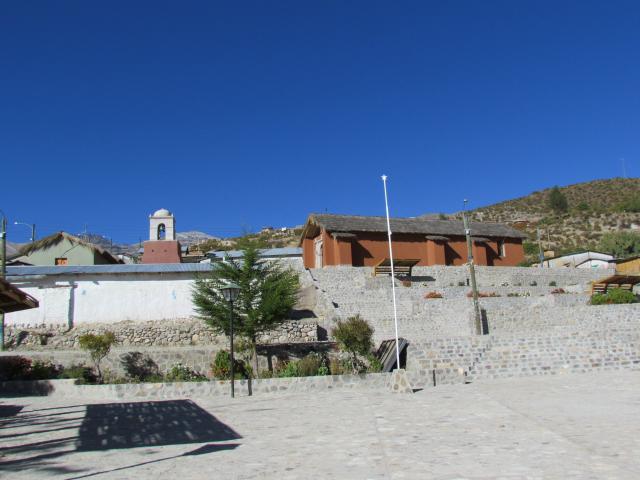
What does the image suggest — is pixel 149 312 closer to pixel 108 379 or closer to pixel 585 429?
pixel 108 379

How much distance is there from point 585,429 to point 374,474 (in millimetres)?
4732

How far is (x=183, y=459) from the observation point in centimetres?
833

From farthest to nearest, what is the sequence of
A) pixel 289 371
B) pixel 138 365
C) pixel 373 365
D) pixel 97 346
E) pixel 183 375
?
pixel 138 365
pixel 373 365
pixel 183 375
pixel 97 346
pixel 289 371

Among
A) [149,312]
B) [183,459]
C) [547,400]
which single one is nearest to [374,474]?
[183,459]

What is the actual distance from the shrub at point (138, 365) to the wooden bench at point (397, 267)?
1700 cm

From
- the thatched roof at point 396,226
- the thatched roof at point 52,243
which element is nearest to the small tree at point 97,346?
the thatched roof at point 52,243

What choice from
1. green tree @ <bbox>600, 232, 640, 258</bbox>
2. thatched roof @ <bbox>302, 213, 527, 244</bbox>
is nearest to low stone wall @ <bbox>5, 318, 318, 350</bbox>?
thatched roof @ <bbox>302, 213, 527, 244</bbox>

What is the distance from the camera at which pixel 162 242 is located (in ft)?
132

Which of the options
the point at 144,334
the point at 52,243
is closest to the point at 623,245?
the point at 144,334

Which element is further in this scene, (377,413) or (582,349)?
(582,349)

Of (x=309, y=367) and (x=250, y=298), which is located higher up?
(x=250, y=298)

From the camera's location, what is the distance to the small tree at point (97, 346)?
1841 centimetres

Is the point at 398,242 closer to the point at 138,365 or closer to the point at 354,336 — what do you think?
the point at 354,336

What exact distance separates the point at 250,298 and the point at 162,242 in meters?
22.8
